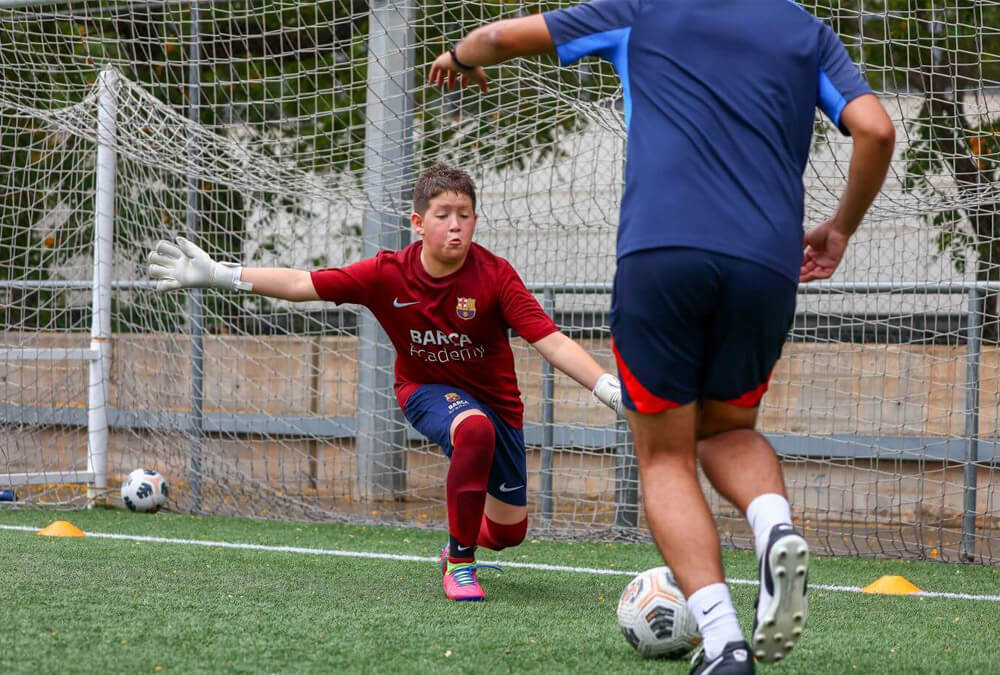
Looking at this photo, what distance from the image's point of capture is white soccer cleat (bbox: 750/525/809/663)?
2.29m

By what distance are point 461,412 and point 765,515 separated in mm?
1784

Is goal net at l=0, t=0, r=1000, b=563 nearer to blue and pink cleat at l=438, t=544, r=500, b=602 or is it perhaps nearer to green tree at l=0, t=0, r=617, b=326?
green tree at l=0, t=0, r=617, b=326

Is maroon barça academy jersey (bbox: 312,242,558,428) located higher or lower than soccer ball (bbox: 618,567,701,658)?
higher

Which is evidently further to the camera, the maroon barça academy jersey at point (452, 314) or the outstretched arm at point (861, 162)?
the maroon barça academy jersey at point (452, 314)

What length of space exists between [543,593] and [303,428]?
3.71 metres

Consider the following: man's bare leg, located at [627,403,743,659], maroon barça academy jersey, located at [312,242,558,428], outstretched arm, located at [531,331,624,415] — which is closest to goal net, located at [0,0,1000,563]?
maroon barça academy jersey, located at [312,242,558,428]

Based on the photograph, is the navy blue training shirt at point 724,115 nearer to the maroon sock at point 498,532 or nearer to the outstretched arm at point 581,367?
the outstretched arm at point 581,367

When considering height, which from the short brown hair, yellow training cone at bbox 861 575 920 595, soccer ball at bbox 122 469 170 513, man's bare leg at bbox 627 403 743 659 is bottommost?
yellow training cone at bbox 861 575 920 595

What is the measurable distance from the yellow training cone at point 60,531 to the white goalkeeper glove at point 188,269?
2273 millimetres

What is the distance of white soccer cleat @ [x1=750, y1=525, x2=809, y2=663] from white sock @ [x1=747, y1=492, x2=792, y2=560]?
0.15ft

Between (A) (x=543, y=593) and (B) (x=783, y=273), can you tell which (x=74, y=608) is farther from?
(B) (x=783, y=273)

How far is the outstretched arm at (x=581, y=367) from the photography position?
141 inches

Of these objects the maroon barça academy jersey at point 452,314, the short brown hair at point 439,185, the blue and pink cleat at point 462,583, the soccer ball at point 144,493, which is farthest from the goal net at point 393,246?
the blue and pink cleat at point 462,583

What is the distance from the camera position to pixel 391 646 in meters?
3.04
